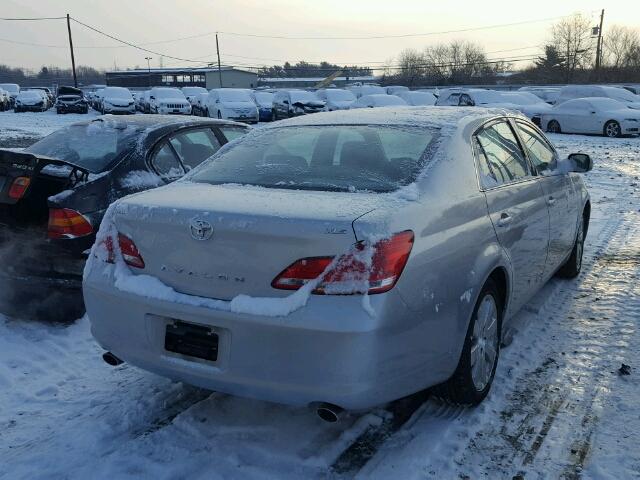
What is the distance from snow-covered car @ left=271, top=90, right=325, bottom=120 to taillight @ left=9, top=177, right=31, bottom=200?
2227 centimetres

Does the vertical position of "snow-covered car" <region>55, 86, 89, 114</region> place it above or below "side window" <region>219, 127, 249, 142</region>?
below

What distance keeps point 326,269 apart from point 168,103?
94.8 feet

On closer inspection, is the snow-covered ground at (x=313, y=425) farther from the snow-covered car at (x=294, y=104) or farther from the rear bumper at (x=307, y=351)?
the snow-covered car at (x=294, y=104)

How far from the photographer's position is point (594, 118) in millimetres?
19406

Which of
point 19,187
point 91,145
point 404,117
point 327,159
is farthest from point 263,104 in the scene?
point 327,159

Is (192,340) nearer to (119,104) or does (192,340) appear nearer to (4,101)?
(119,104)

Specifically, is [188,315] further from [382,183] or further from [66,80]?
[66,80]

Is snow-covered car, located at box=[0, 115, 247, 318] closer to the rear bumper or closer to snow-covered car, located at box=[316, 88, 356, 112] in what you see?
the rear bumper

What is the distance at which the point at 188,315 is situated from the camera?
2592mm

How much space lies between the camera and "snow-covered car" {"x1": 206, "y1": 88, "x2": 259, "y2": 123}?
2566 centimetres

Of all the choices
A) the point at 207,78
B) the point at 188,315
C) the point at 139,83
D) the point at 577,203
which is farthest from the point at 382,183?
the point at 139,83

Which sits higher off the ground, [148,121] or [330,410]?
[148,121]

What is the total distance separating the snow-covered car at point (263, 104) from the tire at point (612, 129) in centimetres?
1507

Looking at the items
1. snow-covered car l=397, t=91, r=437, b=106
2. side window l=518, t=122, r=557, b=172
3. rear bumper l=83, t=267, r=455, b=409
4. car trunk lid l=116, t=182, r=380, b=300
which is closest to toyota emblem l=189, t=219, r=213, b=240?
car trunk lid l=116, t=182, r=380, b=300
